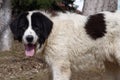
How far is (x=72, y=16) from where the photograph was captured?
812 cm

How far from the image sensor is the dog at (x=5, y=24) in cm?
1928

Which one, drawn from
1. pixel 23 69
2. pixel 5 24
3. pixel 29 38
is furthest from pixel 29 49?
pixel 5 24

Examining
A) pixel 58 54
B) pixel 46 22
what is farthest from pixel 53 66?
pixel 46 22

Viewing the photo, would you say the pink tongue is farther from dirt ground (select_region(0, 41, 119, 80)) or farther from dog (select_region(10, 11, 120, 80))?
dirt ground (select_region(0, 41, 119, 80))

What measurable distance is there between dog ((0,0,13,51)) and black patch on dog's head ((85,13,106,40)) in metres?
11.5

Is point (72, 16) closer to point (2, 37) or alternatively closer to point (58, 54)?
point (58, 54)

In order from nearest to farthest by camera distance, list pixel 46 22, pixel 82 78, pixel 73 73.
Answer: pixel 46 22 < pixel 73 73 < pixel 82 78

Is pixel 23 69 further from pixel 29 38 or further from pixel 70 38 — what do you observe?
pixel 29 38

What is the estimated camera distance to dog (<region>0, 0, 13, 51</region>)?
19.3 metres

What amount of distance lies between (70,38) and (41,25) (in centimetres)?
63

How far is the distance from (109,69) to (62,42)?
4.86 feet

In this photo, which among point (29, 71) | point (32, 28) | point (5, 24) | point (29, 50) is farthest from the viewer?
point (5, 24)

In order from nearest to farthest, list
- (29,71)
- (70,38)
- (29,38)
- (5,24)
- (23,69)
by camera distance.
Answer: (29,38), (70,38), (29,71), (23,69), (5,24)

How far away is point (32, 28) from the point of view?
295 inches
